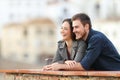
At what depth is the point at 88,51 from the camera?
24.9 feet

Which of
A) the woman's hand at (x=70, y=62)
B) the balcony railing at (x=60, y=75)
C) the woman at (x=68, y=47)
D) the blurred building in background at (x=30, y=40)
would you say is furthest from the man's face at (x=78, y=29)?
the blurred building in background at (x=30, y=40)

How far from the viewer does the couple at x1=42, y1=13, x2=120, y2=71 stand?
7590mm

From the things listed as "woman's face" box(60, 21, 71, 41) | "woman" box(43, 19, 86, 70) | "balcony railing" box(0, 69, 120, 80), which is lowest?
"balcony railing" box(0, 69, 120, 80)

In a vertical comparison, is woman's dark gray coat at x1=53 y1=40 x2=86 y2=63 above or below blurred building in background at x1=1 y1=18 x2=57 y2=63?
above

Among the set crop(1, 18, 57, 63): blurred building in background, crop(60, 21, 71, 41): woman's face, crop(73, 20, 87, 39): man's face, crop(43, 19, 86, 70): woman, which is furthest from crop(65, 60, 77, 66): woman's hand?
crop(1, 18, 57, 63): blurred building in background

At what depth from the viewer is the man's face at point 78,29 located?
771 cm

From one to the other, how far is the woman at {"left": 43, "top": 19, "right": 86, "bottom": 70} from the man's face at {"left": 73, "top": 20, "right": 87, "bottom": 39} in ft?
0.46

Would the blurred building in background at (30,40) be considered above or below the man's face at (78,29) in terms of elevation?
below

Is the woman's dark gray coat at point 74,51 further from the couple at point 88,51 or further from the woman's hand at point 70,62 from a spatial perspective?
the woman's hand at point 70,62

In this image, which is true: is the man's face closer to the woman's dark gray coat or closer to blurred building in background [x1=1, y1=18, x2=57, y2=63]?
the woman's dark gray coat

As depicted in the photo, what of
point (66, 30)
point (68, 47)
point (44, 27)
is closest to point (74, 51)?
point (68, 47)

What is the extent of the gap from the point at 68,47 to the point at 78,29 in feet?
1.82

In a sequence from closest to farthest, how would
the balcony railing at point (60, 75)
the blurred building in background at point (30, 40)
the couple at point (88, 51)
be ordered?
the balcony railing at point (60, 75), the couple at point (88, 51), the blurred building in background at point (30, 40)

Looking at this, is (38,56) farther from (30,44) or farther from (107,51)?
(107,51)
